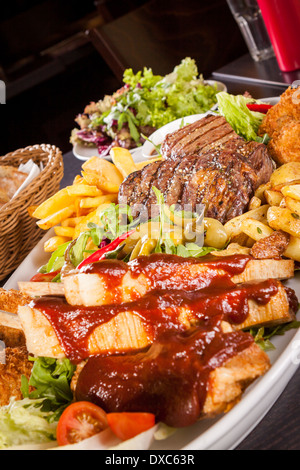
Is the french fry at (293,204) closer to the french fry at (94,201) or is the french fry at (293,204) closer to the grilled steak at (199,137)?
the grilled steak at (199,137)

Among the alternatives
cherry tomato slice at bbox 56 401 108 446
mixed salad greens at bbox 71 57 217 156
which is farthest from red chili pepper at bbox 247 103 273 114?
cherry tomato slice at bbox 56 401 108 446

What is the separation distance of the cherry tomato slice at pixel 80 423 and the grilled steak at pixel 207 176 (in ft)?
3.66

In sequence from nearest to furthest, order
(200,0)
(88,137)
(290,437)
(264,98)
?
(290,437) < (264,98) < (88,137) < (200,0)

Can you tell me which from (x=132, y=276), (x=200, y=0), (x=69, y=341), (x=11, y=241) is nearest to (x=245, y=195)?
(x=132, y=276)

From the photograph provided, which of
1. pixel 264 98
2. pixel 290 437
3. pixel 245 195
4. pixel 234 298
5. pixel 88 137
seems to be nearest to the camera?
pixel 290 437

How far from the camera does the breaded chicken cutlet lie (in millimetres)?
2559

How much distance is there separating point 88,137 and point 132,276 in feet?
9.41

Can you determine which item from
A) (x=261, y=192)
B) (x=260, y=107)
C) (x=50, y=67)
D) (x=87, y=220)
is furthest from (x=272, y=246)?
(x=50, y=67)

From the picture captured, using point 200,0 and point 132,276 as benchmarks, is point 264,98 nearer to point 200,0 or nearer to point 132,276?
point 132,276

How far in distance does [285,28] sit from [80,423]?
3.52 metres

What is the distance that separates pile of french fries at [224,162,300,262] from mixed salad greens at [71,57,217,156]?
186 cm

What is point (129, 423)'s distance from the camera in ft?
4.99

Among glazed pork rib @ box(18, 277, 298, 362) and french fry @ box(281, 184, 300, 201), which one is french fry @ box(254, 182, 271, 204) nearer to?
french fry @ box(281, 184, 300, 201)

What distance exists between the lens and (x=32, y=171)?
3471 mm
